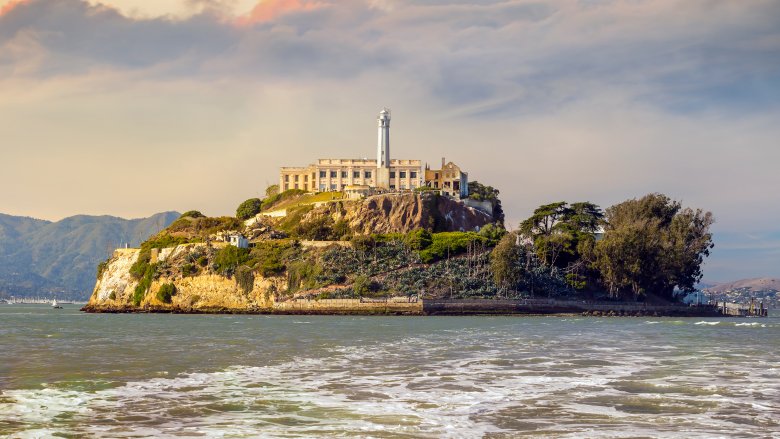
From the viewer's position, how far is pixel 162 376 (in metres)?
32.8

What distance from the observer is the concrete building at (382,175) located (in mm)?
160500

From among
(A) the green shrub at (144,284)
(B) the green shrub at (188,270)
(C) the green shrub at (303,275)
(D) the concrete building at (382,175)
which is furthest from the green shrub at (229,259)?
(D) the concrete building at (382,175)

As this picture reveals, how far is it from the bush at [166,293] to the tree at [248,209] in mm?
39768

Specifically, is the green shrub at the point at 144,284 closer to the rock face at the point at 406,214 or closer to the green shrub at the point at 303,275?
the green shrub at the point at 303,275

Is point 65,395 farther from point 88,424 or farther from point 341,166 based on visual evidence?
point 341,166

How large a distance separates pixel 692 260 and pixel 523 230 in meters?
27.4

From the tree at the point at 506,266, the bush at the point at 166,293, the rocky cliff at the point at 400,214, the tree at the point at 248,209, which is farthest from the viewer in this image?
the tree at the point at 248,209

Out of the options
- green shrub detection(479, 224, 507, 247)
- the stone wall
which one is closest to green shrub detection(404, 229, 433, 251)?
green shrub detection(479, 224, 507, 247)

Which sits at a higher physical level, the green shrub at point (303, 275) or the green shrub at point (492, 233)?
the green shrub at point (492, 233)

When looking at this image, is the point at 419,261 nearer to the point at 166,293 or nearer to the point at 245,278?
the point at 245,278

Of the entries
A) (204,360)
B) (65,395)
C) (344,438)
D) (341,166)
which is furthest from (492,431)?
(341,166)

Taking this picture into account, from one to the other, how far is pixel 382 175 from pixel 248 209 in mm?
32753

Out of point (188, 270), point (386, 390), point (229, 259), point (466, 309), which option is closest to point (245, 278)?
point (229, 259)

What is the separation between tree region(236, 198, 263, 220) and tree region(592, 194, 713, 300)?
7377cm
